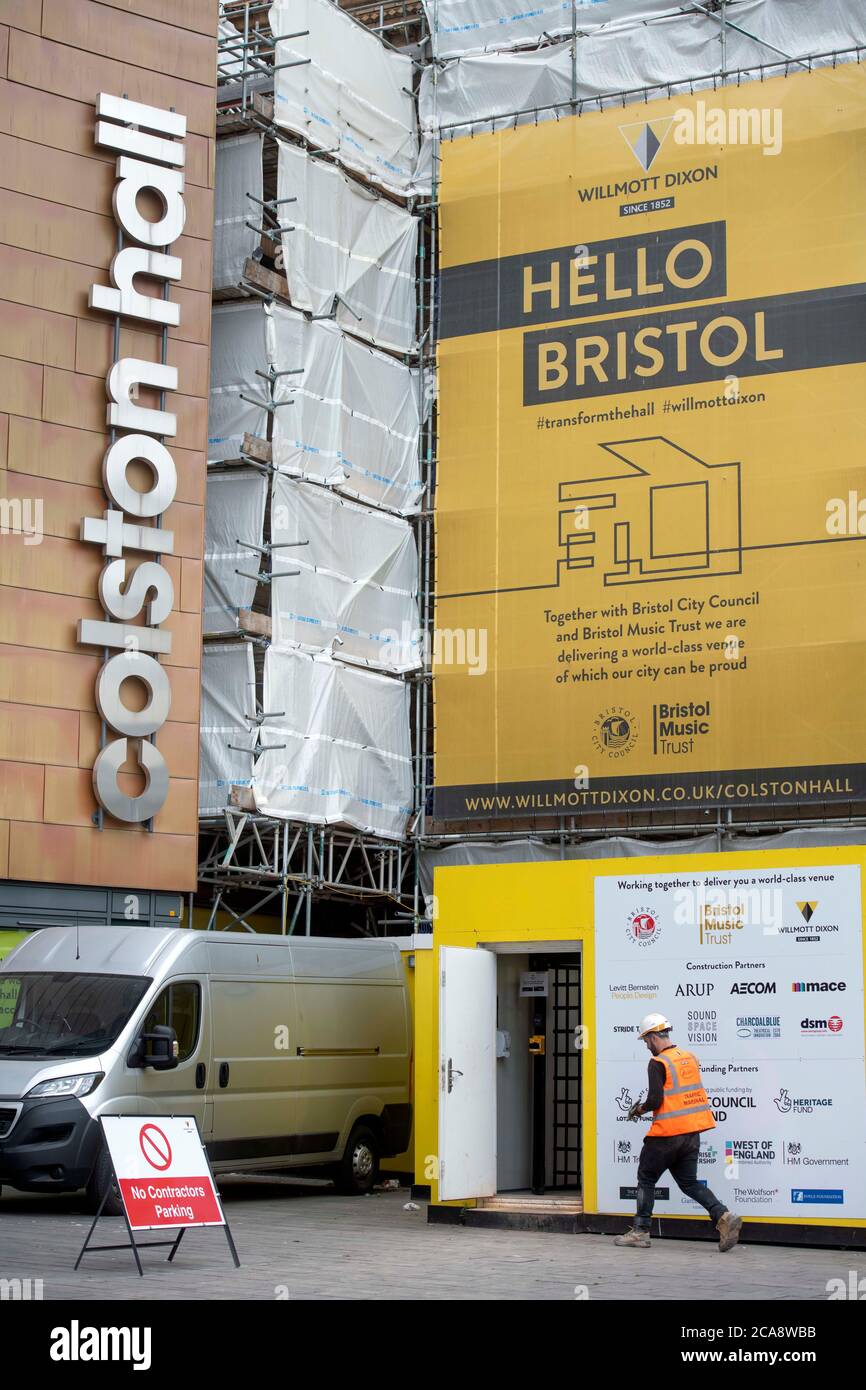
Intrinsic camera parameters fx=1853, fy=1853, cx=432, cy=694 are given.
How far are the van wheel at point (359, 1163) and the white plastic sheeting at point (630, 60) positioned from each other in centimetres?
1465

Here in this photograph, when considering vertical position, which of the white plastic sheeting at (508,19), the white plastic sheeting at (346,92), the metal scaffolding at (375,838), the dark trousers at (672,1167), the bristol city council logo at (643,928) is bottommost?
the dark trousers at (672,1167)

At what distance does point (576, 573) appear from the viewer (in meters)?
24.4

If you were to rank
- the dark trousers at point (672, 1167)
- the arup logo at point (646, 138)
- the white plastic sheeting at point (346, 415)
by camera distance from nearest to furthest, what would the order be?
the dark trousers at point (672, 1167)
the white plastic sheeting at point (346, 415)
the arup logo at point (646, 138)

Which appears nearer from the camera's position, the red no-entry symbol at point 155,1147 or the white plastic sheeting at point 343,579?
the red no-entry symbol at point 155,1147

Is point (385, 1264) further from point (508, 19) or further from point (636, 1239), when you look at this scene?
point (508, 19)

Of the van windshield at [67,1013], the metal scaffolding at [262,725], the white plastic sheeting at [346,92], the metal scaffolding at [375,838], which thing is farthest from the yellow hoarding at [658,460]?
the van windshield at [67,1013]

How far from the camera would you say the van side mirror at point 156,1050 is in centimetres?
1505

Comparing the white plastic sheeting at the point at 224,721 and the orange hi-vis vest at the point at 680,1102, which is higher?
the white plastic sheeting at the point at 224,721

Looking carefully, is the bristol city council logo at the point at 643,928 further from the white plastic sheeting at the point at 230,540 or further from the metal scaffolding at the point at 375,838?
the white plastic sheeting at the point at 230,540

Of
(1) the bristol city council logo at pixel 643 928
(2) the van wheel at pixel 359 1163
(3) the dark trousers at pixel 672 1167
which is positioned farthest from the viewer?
(2) the van wheel at pixel 359 1163

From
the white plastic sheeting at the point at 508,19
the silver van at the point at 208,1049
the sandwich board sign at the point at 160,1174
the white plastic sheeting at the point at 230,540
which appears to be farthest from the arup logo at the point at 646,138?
the sandwich board sign at the point at 160,1174

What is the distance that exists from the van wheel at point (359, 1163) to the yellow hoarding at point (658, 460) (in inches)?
271

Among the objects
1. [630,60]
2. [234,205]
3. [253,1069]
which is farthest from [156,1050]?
[630,60]

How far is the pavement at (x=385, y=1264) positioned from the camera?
10.1 meters
